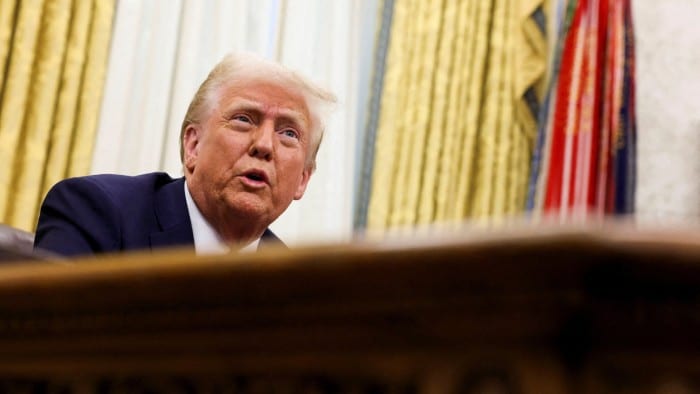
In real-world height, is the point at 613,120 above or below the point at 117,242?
above

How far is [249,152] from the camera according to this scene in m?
2.38

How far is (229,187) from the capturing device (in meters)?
2.26

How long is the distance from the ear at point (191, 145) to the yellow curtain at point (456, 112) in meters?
1.54

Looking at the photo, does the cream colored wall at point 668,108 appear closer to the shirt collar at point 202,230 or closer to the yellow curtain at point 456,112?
the yellow curtain at point 456,112

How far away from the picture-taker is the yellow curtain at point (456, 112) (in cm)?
394

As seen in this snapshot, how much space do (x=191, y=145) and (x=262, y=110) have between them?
7.9 inches

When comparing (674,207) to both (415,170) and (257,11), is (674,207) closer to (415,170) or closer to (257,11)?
(415,170)

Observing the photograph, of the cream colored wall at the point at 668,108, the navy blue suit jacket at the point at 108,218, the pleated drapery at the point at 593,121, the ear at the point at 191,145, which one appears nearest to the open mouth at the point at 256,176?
the ear at the point at 191,145

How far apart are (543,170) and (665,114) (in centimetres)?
64

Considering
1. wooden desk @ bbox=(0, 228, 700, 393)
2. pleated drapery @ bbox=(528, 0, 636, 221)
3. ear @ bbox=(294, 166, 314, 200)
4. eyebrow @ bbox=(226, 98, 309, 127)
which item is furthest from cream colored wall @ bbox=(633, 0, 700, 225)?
wooden desk @ bbox=(0, 228, 700, 393)

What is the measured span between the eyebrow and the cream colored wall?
1879 millimetres

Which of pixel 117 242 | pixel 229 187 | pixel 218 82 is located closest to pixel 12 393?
pixel 117 242

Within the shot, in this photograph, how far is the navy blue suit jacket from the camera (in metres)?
1.81

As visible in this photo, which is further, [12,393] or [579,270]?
[12,393]
